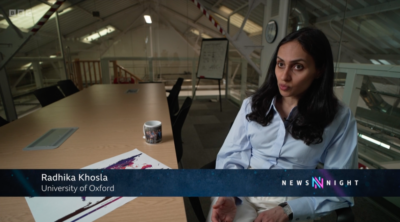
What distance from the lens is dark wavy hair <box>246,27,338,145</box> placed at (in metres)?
0.81

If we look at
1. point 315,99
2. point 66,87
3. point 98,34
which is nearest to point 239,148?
point 315,99

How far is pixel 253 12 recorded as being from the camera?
380 centimetres

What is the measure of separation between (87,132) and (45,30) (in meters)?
4.06

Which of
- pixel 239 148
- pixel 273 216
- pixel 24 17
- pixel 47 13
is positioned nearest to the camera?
pixel 273 216

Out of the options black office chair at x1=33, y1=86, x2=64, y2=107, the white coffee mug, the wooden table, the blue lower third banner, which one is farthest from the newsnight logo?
black office chair at x1=33, y1=86, x2=64, y2=107

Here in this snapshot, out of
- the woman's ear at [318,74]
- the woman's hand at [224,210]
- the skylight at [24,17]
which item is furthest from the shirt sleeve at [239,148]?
the skylight at [24,17]

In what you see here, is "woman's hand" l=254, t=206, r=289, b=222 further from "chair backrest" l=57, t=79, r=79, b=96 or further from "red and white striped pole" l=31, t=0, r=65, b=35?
"red and white striped pole" l=31, t=0, r=65, b=35

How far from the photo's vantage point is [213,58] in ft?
13.9

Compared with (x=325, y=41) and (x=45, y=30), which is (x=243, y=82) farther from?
(x=45, y=30)

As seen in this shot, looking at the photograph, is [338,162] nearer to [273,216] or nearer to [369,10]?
[273,216]

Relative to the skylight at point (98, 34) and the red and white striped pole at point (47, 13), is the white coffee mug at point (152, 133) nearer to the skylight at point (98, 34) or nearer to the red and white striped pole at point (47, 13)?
the red and white striped pole at point (47, 13)

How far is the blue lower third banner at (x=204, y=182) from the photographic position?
40cm

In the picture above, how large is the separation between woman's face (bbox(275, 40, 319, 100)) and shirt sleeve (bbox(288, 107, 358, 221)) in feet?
0.76

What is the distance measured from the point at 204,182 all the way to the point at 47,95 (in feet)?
8.37
